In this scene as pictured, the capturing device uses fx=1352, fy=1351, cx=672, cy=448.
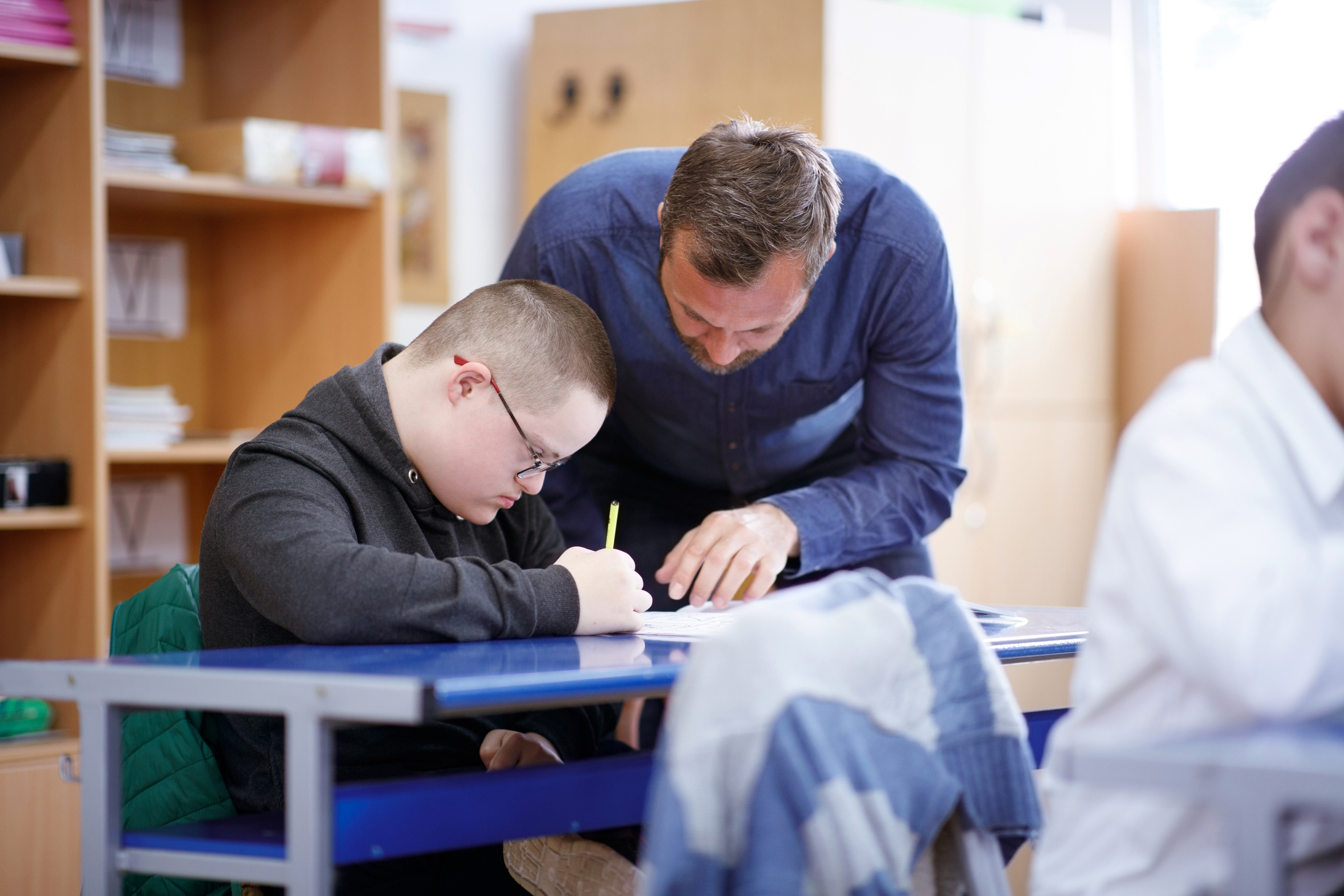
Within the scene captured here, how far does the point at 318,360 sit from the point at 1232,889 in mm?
2767

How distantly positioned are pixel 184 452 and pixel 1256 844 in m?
2.55

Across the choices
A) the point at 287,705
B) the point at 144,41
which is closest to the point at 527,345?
the point at 287,705

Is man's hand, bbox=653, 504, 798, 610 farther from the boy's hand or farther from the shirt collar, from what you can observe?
the shirt collar

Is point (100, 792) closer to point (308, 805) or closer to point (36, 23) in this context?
point (308, 805)

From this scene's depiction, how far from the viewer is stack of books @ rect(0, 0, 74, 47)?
2.68 metres

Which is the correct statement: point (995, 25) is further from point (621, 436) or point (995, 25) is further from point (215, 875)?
point (215, 875)

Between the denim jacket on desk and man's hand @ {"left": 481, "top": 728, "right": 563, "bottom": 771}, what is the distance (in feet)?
1.80

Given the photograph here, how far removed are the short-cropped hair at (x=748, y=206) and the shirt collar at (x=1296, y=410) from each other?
2.52 feet

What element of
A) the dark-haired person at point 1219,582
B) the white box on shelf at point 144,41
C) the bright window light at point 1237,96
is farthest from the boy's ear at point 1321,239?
the white box on shelf at point 144,41

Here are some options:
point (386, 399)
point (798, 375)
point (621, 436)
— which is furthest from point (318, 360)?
point (386, 399)

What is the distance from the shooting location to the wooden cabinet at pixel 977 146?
361 centimetres

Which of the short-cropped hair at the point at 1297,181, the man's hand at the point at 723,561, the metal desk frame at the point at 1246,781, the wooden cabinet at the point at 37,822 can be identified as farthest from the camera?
the wooden cabinet at the point at 37,822

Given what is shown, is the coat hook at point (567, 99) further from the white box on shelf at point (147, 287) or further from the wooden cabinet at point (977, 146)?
the white box on shelf at point (147, 287)

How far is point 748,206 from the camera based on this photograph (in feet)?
5.76
